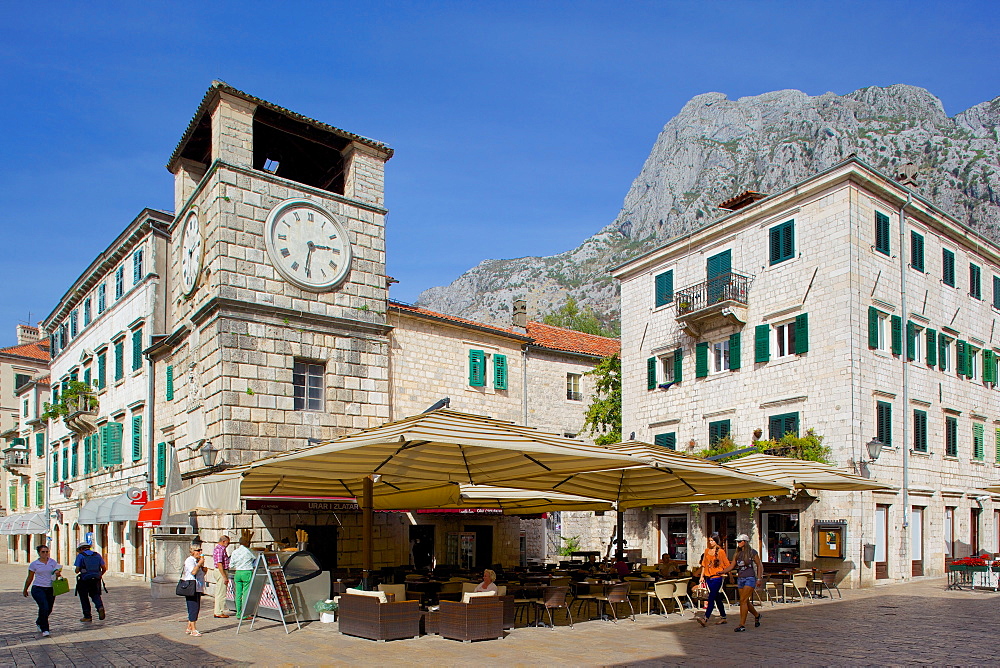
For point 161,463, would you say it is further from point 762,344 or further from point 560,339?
point 762,344

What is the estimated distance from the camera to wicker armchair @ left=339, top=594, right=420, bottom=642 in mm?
11070

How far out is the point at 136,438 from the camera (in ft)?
87.4

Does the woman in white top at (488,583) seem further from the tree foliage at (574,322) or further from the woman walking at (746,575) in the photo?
the tree foliage at (574,322)

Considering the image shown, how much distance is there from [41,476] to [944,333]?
4197 cm

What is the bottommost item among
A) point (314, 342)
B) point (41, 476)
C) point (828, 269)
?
point (41, 476)

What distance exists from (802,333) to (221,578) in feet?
53.5

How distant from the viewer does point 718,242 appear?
25.6m

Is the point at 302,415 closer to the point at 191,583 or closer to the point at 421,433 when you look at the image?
the point at 191,583

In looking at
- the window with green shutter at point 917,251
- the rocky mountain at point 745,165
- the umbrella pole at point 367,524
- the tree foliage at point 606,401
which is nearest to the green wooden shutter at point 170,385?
the umbrella pole at point 367,524

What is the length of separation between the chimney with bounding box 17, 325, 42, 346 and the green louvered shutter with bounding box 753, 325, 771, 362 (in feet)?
180

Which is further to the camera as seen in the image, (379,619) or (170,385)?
(170,385)

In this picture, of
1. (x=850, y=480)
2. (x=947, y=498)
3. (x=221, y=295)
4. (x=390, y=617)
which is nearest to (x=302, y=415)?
(x=221, y=295)

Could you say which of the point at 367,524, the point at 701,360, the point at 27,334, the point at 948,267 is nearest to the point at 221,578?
the point at 367,524

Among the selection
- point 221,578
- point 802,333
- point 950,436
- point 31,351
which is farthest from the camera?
point 31,351
